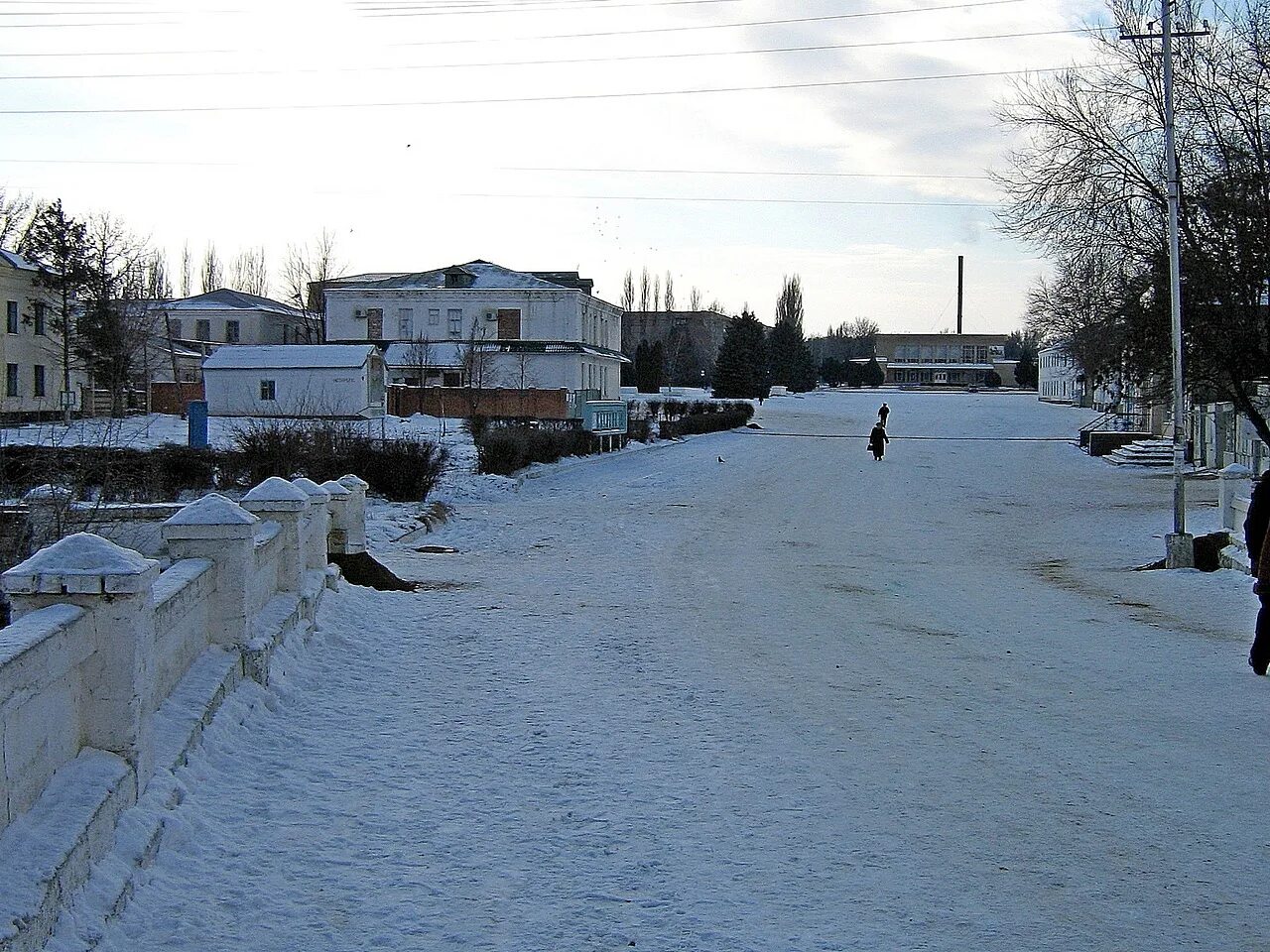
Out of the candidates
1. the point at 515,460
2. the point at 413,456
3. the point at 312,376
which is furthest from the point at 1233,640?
the point at 312,376

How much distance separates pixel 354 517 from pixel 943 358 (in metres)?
144

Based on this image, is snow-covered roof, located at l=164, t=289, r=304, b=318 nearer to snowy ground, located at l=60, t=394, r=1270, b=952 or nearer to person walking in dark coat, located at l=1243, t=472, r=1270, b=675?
snowy ground, located at l=60, t=394, r=1270, b=952

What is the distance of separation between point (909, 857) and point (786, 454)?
36867mm

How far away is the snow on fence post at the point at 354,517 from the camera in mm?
14484

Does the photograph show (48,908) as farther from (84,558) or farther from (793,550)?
(793,550)

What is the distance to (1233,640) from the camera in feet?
36.7

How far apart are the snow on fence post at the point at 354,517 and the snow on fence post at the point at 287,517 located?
15.7ft

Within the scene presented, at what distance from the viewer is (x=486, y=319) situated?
65.3 metres

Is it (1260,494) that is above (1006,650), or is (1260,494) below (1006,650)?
above

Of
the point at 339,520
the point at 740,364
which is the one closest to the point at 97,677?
the point at 339,520

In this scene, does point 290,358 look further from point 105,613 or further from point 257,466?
point 105,613

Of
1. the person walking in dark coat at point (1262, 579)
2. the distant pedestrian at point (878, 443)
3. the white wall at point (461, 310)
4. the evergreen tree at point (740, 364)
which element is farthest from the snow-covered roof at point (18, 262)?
the person walking in dark coat at point (1262, 579)

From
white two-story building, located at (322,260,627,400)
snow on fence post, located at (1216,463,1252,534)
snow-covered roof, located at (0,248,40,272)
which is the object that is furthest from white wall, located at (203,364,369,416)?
snow on fence post, located at (1216,463,1252,534)

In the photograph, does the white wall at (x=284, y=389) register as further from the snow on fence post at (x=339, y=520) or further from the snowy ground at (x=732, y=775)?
the snowy ground at (x=732, y=775)
